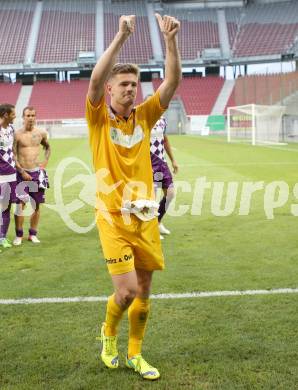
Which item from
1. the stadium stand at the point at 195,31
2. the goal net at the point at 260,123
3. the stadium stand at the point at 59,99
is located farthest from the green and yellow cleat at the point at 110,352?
the stadium stand at the point at 195,31

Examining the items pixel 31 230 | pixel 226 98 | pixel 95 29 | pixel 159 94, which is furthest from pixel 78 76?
pixel 159 94

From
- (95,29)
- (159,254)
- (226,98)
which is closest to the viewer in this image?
(159,254)

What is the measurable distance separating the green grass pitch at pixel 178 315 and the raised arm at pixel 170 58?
66.6 inches

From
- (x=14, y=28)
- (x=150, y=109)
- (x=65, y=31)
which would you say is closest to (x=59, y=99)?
(x=65, y=31)

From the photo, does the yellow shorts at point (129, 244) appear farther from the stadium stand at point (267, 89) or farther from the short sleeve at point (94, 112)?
the stadium stand at point (267, 89)

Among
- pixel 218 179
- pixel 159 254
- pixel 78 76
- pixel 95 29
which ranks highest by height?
pixel 95 29

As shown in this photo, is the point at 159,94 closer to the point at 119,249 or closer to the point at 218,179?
the point at 119,249

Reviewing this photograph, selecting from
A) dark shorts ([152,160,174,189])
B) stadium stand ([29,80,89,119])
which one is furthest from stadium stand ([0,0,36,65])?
dark shorts ([152,160,174,189])

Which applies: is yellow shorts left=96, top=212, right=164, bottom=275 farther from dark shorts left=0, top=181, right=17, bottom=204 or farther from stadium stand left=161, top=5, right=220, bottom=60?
stadium stand left=161, top=5, right=220, bottom=60

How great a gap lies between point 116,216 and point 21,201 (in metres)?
4.33

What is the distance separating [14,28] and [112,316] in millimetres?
62393

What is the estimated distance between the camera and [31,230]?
25.3 feet

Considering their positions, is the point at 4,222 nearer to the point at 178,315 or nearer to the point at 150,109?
the point at 178,315

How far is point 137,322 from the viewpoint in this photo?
358cm
